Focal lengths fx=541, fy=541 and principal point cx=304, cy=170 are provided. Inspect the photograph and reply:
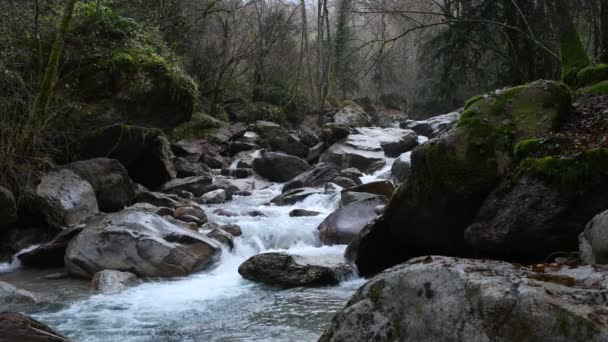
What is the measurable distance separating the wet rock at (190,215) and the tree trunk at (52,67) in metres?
2.83

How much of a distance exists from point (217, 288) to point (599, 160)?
174 inches

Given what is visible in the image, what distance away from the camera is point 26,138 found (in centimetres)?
848

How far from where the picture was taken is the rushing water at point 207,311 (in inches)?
191

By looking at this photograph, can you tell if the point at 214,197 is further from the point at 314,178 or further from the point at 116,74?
the point at 116,74

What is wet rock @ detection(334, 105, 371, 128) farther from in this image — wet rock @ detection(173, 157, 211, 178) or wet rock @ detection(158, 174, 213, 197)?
wet rock @ detection(158, 174, 213, 197)

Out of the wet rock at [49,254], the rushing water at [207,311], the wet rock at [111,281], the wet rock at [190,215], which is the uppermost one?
the wet rock at [190,215]

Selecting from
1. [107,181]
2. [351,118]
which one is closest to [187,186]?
[107,181]

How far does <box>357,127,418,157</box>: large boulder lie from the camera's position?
17969 mm

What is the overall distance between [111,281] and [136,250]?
0.73 metres

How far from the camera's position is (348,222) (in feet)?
29.2

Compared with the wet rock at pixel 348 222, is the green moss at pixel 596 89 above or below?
above

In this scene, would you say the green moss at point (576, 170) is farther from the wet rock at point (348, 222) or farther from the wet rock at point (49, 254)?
the wet rock at point (49, 254)

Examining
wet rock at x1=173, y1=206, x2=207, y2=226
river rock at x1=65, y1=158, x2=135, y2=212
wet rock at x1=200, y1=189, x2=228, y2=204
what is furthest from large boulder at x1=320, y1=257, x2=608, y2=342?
wet rock at x1=200, y1=189, x2=228, y2=204

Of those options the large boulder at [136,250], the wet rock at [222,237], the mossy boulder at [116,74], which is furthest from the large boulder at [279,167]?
the large boulder at [136,250]
